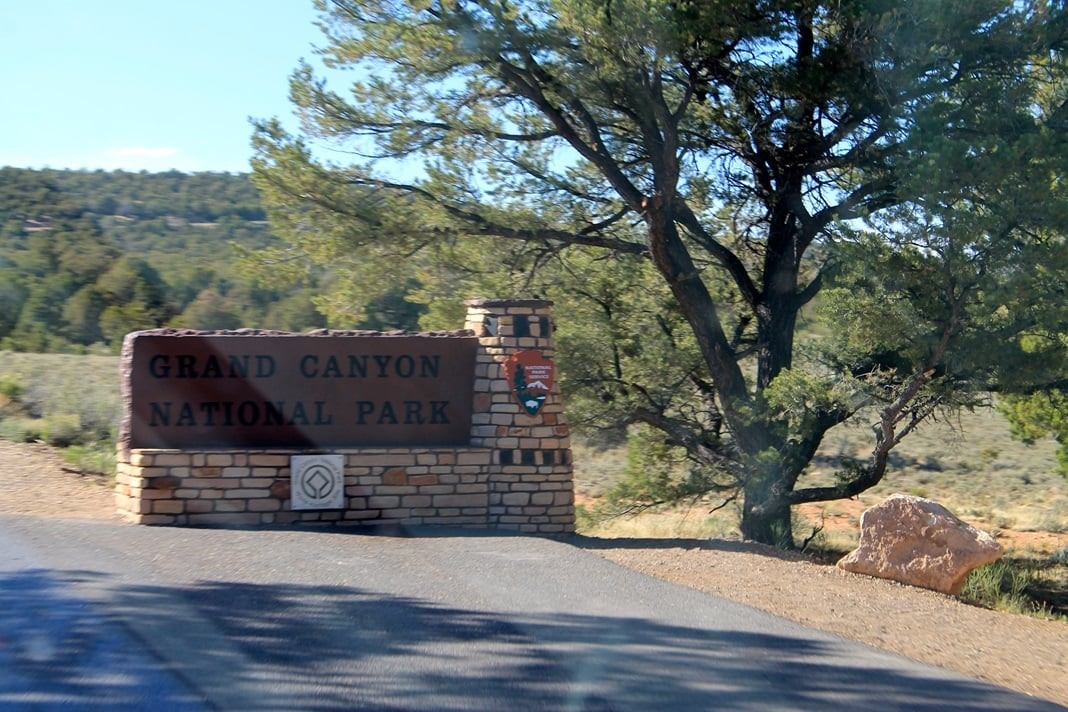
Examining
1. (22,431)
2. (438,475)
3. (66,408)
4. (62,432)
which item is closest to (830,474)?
(66,408)

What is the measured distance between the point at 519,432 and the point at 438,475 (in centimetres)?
92

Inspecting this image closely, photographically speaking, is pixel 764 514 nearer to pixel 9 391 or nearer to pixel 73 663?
pixel 73 663

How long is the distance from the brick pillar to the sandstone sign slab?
0.69 ft

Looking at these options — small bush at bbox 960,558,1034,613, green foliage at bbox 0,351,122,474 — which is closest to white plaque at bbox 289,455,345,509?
green foliage at bbox 0,351,122,474

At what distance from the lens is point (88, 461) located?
51.0 ft

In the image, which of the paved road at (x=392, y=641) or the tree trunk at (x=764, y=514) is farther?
the tree trunk at (x=764, y=514)

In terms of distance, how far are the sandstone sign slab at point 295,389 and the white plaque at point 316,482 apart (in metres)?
0.39

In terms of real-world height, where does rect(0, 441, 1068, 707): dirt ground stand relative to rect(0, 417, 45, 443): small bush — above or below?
below

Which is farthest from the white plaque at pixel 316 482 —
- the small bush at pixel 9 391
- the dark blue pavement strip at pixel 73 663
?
the small bush at pixel 9 391

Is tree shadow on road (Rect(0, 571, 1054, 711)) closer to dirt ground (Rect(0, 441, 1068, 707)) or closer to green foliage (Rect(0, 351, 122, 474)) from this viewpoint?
dirt ground (Rect(0, 441, 1068, 707))

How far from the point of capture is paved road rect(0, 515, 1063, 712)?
5.79 meters

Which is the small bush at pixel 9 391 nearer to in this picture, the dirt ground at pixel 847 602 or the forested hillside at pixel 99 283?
the forested hillside at pixel 99 283

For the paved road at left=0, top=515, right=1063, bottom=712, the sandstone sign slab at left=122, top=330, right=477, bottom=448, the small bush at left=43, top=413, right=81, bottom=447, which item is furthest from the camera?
the small bush at left=43, top=413, right=81, bottom=447

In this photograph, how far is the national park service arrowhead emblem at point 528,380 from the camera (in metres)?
11.6
